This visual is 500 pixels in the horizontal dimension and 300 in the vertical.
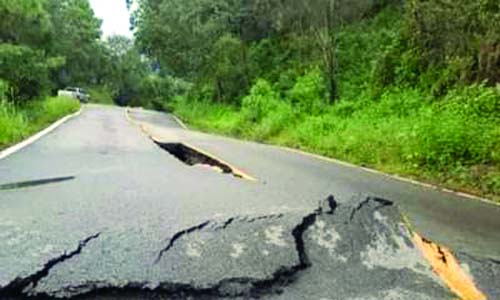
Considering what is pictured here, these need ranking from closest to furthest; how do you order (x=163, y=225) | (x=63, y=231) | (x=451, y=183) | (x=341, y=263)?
(x=341, y=263) < (x=63, y=231) < (x=163, y=225) < (x=451, y=183)

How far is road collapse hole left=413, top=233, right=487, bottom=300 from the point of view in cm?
364

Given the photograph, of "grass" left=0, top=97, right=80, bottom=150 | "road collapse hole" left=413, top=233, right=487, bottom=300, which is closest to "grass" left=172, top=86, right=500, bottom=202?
"road collapse hole" left=413, top=233, right=487, bottom=300

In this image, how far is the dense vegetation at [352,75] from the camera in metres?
11.4

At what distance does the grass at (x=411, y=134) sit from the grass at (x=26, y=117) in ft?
22.5

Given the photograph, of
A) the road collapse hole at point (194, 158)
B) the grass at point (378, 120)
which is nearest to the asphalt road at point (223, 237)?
the road collapse hole at point (194, 158)

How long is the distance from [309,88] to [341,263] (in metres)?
19.1

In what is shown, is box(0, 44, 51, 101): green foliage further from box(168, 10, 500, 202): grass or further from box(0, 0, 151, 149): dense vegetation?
box(168, 10, 500, 202): grass

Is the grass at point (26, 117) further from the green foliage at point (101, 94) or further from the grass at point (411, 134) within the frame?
the green foliage at point (101, 94)

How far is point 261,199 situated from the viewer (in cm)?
639

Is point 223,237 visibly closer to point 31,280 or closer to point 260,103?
point 31,280

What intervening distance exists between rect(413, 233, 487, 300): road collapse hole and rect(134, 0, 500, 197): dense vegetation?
4.48 m

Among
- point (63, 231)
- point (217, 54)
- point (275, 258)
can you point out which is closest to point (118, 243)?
point (63, 231)

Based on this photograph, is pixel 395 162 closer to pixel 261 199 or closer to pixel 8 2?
pixel 261 199

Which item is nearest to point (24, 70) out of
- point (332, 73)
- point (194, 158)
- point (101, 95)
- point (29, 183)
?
point (332, 73)
